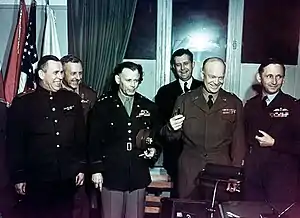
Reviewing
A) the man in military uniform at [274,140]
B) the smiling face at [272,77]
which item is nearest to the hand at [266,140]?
the man in military uniform at [274,140]

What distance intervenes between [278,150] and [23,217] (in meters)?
1.53

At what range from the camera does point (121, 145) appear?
2.43 metres

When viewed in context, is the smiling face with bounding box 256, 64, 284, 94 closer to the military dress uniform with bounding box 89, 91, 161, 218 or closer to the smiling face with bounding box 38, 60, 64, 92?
the military dress uniform with bounding box 89, 91, 161, 218

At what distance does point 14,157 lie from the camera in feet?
7.77

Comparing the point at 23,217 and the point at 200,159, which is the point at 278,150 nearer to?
the point at 200,159

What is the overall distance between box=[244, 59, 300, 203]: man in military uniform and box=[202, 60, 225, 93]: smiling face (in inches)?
9.1

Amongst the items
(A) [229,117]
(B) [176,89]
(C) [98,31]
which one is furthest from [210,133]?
(C) [98,31]

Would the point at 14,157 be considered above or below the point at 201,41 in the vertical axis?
below

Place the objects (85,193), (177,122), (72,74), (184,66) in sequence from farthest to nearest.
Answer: (184,66)
(85,193)
(72,74)
(177,122)

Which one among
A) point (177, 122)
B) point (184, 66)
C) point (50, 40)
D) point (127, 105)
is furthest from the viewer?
point (50, 40)

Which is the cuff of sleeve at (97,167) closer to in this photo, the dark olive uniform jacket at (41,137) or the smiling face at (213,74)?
→ the dark olive uniform jacket at (41,137)

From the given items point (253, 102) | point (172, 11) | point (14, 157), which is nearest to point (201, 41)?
point (172, 11)

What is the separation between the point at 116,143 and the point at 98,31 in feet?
3.99

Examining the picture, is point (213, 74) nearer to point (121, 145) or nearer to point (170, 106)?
point (121, 145)
